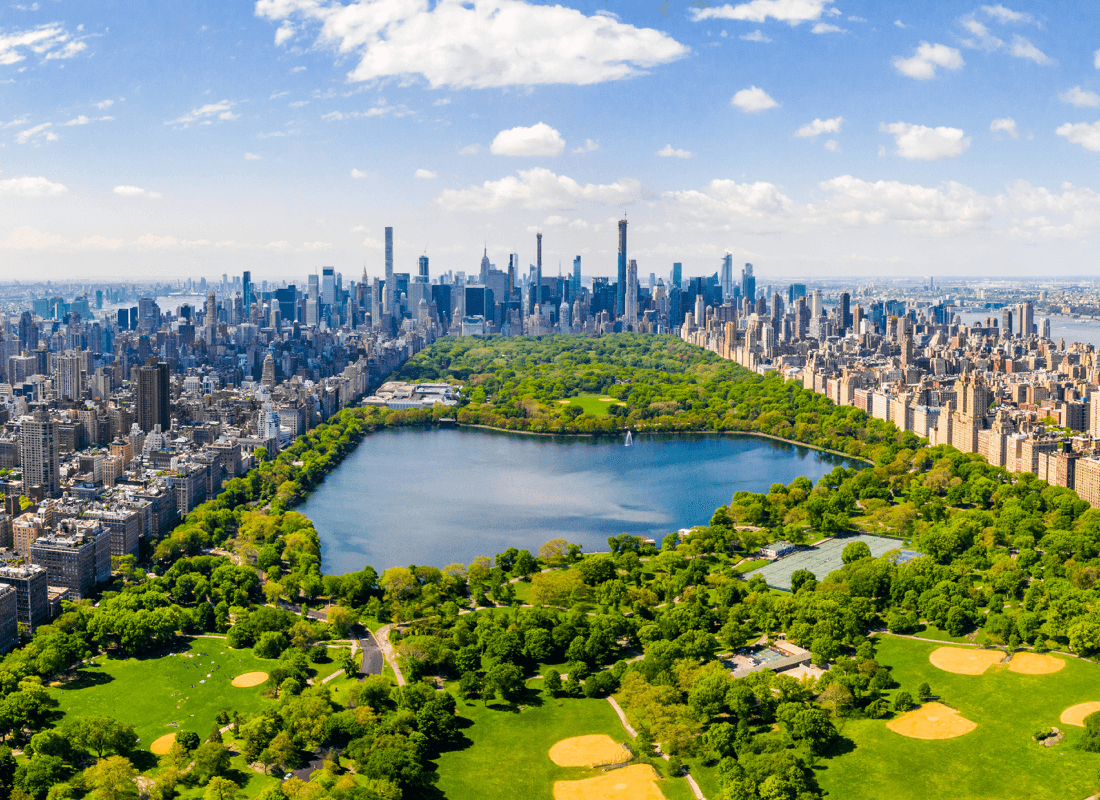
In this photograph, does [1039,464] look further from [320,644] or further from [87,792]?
[87,792]

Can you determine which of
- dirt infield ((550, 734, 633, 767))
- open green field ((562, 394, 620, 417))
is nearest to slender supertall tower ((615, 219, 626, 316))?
open green field ((562, 394, 620, 417))

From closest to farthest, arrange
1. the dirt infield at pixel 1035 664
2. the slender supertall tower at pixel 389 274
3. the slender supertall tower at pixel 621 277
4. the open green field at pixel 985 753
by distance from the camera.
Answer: the open green field at pixel 985 753 < the dirt infield at pixel 1035 664 < the slender supertall tower at pixel 389 274 < the slender supertall tower at pixel 621 277

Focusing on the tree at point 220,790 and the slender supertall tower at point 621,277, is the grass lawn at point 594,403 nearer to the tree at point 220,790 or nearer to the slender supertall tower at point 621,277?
the tree at point 220,790

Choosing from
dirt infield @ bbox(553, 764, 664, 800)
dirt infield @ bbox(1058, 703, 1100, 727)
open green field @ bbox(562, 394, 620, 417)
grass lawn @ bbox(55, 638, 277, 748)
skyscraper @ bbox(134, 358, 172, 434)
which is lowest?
dirt infield @ bbox(553, 764, 664, 800)

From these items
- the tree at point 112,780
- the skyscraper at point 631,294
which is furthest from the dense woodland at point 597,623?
the skyscraper at point 631,294

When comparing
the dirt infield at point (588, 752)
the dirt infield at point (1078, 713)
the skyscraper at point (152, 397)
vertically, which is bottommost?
the dirt infield at point (588, 752)

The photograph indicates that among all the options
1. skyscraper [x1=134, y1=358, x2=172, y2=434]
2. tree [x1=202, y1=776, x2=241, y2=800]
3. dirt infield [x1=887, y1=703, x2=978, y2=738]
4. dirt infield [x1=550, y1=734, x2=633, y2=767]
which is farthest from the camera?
skyscraper [x1=134, y1=358, x2=172, y2=434]

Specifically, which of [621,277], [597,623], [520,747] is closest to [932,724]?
[597,623]

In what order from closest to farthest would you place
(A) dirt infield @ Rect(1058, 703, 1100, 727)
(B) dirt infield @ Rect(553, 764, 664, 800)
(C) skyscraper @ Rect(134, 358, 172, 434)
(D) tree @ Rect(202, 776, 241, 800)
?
(D) tree @ Rect(202, 776, 241, 800) → (B) dirt infield @ Rect(553, 764, 664, 800) → (A) dirt infield @ Rect(1058, 703, 1100, 727) → (C) skyscraper @ Rect(134, 358, 172, 434)

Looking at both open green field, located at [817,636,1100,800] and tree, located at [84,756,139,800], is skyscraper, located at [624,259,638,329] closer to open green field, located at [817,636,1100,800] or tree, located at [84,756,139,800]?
open green field, located at [817,636,1100,800]
